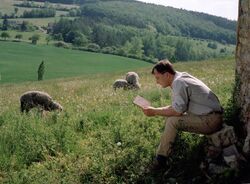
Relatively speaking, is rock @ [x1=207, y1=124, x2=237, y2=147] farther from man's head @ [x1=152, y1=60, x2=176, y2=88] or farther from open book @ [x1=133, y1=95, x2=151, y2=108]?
open book @ [x1=133, y1=95, x2=151, y2=108]

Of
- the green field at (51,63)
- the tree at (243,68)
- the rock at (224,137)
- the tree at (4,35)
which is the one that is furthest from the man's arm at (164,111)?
the tree at (4,35)

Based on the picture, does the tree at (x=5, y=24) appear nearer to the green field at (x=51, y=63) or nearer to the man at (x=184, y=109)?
the green field at (x=51, y=63)

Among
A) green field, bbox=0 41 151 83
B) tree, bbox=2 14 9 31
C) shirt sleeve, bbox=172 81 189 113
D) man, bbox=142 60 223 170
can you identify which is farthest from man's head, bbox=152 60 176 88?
tree, bbox=2 14 9 31

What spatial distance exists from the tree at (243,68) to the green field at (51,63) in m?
71.0

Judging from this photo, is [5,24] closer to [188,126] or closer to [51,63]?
[51,63]

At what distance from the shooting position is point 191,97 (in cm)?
798

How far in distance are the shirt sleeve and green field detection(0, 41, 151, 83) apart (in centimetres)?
7118

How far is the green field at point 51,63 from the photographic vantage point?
8530 centimetres

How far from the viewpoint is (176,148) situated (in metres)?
8.43

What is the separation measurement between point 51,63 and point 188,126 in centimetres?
9247

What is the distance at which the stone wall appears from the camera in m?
8.03

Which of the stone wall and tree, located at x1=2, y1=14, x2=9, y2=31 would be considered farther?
tree, located at x1=2, y1=14, x2=9, y2=31

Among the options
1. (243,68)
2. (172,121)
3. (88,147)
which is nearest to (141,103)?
Result: (172,121)

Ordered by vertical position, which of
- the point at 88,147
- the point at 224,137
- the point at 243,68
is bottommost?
the point at 88,147
